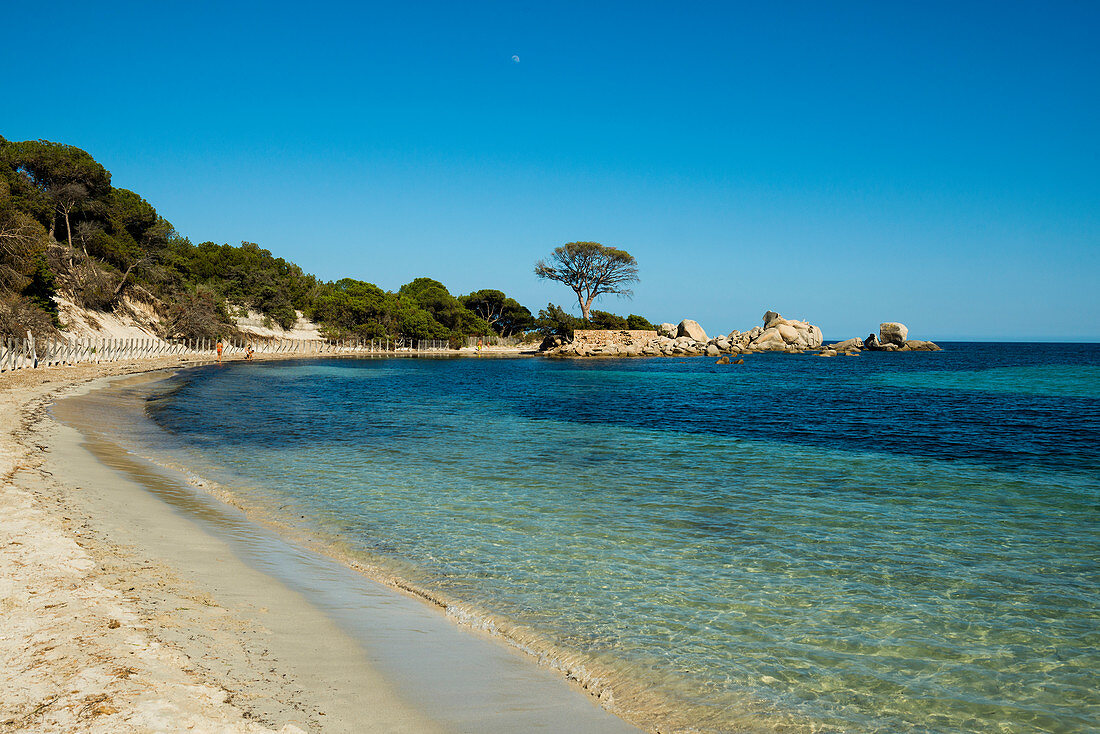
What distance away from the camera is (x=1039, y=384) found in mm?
42719

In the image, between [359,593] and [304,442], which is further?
[304,442]

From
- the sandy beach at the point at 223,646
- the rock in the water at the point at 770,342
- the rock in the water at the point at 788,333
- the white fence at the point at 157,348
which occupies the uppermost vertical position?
the rock in the water at the point at 788,333

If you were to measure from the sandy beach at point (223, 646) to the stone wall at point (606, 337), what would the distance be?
86.9 meters

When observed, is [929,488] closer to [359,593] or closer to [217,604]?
[359,593]

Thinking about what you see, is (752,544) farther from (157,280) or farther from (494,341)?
(494,341)

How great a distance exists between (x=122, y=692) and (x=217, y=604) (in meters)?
1.86

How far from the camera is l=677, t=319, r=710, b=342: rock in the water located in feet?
350

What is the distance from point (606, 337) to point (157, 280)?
5857 centimetres

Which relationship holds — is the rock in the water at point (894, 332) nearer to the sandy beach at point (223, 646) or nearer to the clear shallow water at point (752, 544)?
the clear shallow water at point (752, 544)

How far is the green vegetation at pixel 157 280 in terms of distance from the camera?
3653cm

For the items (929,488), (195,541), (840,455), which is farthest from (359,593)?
(840,455)

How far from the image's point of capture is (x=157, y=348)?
5666 cm

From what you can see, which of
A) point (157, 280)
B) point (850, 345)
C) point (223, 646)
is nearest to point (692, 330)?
point (850, 345)

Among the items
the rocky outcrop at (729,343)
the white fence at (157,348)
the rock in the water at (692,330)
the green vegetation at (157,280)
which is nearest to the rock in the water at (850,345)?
the rocky outcrop at (729,343)
